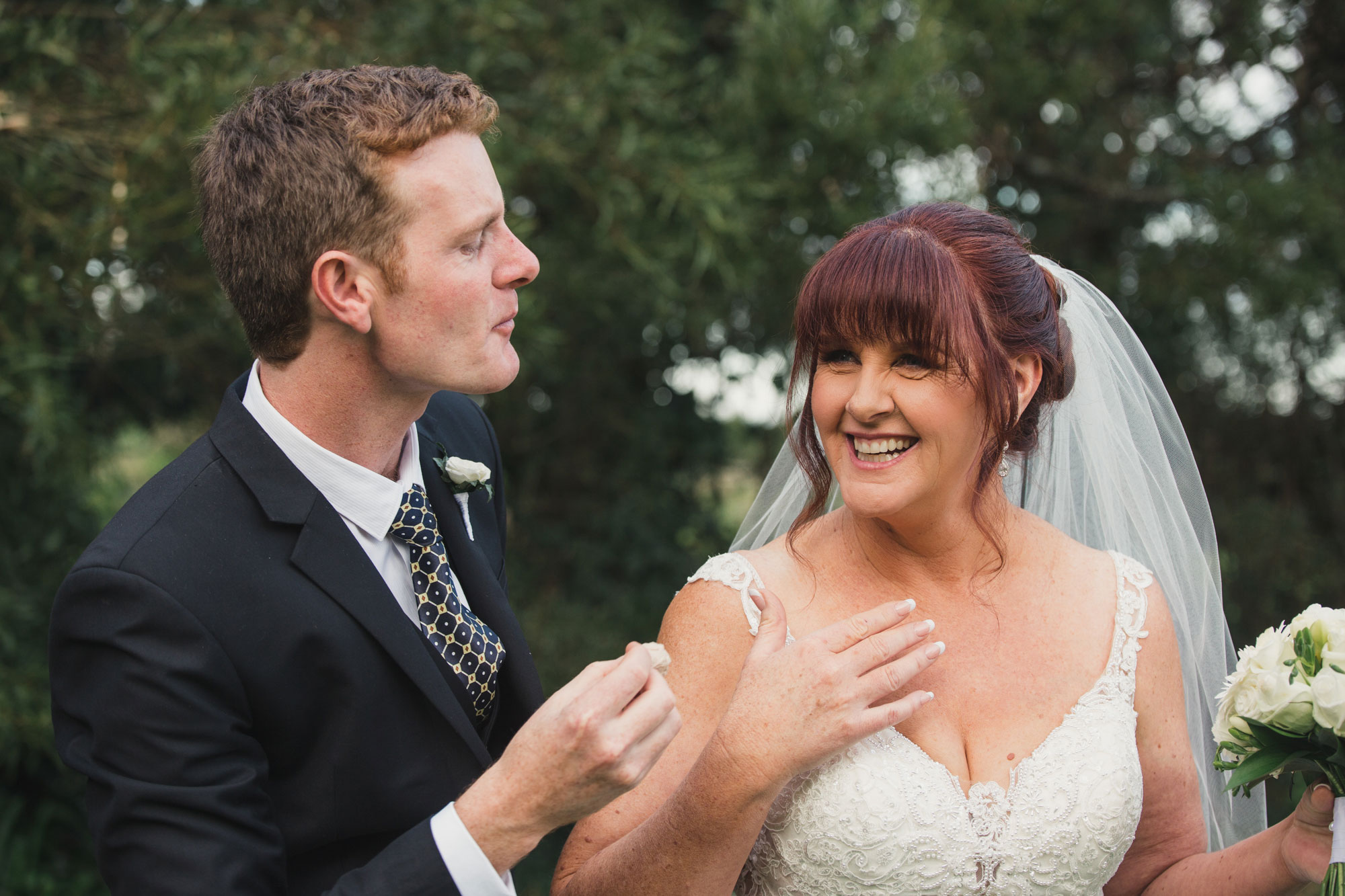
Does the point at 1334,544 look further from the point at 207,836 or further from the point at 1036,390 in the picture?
the point at 207,836

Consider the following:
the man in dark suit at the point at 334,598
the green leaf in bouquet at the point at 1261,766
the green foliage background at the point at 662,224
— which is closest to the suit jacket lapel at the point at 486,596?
the man in dark suit at the point at 334,598

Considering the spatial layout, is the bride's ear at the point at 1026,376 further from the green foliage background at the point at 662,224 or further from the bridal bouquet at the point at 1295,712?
the green foliage background at the point at 662,224

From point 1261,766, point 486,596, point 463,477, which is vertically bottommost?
point 1261,766

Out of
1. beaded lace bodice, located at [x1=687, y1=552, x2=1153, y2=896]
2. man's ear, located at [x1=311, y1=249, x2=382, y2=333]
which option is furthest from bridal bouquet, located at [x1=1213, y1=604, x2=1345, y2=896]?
man's ear, located at [x1=311, y1=249, x2=382, y2=333]

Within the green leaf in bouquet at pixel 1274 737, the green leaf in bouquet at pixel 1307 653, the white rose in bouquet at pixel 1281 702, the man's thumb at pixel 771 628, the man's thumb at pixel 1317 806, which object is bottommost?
the man's thumb at pixel 1317 806

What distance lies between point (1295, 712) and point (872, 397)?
0.94m

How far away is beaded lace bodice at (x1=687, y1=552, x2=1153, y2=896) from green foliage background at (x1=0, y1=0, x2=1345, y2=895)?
2492 millimetres

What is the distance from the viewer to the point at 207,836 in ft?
5.31

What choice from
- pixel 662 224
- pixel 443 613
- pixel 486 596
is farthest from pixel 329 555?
pixel 662 224

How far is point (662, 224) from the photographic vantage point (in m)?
4.61

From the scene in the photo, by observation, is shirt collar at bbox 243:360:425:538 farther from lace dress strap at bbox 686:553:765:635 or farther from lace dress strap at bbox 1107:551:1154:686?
lace dress strap at bbox 1107:551:1154:686

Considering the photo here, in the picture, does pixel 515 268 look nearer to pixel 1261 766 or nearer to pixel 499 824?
pixel 499 824

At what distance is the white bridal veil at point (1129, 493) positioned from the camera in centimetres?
269

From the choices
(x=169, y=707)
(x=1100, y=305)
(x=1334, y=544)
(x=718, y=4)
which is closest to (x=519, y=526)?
(x=718, y=4)
